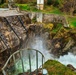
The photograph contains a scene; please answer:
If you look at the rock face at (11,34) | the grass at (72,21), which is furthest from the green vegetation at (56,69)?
the grass at (72,21)

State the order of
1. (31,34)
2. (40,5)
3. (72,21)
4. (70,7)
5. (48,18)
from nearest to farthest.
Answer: (31,34), (72,21), (48,18), (70,7), (40,5)

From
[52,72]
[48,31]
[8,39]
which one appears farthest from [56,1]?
[52,72]

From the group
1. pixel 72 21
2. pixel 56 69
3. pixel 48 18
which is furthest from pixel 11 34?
pixel 72 21

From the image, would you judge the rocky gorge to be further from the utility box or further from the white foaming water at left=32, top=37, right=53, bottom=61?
the utility box

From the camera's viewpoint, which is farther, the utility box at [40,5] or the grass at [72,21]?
the utility box at [40,5]

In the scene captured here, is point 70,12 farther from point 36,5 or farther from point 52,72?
point 52,72

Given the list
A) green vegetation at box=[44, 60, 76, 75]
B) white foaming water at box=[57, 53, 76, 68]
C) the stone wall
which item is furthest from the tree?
green vegetation at box=[44, 60, 76, 75]

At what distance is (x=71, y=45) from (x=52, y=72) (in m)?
9.90

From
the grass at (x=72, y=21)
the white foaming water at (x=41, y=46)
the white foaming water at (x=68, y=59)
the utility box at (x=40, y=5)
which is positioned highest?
the utility box at (x=40, y=5)

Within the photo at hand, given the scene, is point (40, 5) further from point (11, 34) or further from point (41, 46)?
point (11, 34)

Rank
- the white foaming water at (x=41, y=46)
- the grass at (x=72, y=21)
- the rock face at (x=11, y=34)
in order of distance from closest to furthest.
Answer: the rock face at (x=11, y=34)
the white foaming water at (x=41, y=46)
the grass at (x=72, y=21)

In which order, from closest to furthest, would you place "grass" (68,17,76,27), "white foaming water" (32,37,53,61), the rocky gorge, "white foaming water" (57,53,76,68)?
1. the rocky gorge
2. "white foaming water" (57,53,76,68)
3. "white foaming water" (32,37,53,61)
4. "grass" (68,17,76,27)

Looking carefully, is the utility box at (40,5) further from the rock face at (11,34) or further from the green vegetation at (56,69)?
the green vegetation at (56,69)

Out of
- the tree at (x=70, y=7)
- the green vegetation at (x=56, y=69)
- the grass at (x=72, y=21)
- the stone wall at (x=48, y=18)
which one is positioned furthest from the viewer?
the tree at (x=70, y=7)
